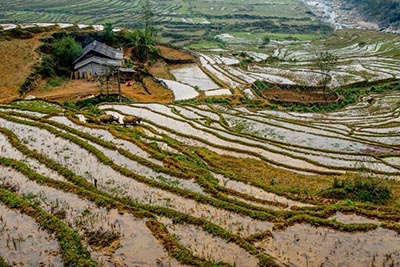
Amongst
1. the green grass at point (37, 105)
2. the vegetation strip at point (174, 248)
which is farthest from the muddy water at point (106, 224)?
the green grass at point (37, 105)

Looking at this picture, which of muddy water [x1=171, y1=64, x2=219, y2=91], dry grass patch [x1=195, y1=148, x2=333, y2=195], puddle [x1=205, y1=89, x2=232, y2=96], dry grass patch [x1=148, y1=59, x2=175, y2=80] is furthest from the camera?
dry grass patch [x1=148, y1=59, x2=175, y2=80]

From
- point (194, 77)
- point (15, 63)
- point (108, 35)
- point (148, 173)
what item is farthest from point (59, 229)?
point (108, 35)

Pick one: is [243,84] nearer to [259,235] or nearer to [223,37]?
[259,235]

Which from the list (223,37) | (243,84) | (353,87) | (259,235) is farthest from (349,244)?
(223,37)

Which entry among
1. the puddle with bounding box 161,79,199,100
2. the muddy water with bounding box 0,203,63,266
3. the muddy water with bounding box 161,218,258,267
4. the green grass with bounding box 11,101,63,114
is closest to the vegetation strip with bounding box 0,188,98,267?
the muddy water with bounding box 0,203,63,266

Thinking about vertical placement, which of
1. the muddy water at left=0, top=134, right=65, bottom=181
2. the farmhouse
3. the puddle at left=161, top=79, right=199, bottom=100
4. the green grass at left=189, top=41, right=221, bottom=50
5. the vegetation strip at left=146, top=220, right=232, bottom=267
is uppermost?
the vegetation strip at left=146, top=220, right=232, bottom=267

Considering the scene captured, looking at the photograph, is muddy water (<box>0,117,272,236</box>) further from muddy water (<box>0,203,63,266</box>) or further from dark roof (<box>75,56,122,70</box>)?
dark roof (<box>75,56,122,70</box>)

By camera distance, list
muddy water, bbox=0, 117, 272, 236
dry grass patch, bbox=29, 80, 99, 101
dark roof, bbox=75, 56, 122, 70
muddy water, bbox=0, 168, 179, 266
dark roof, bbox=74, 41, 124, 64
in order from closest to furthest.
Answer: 1. muddy water, bbox=0, 168, 179, 266
2. muddy water, bbox=0, 117, 272, 236
3. dry grass patch, bbox=29, 80, 99, 101
4. dark roof, bbox=75, 56, 122, 70
5. dark roof, bbox=74, 41, 124, 64
